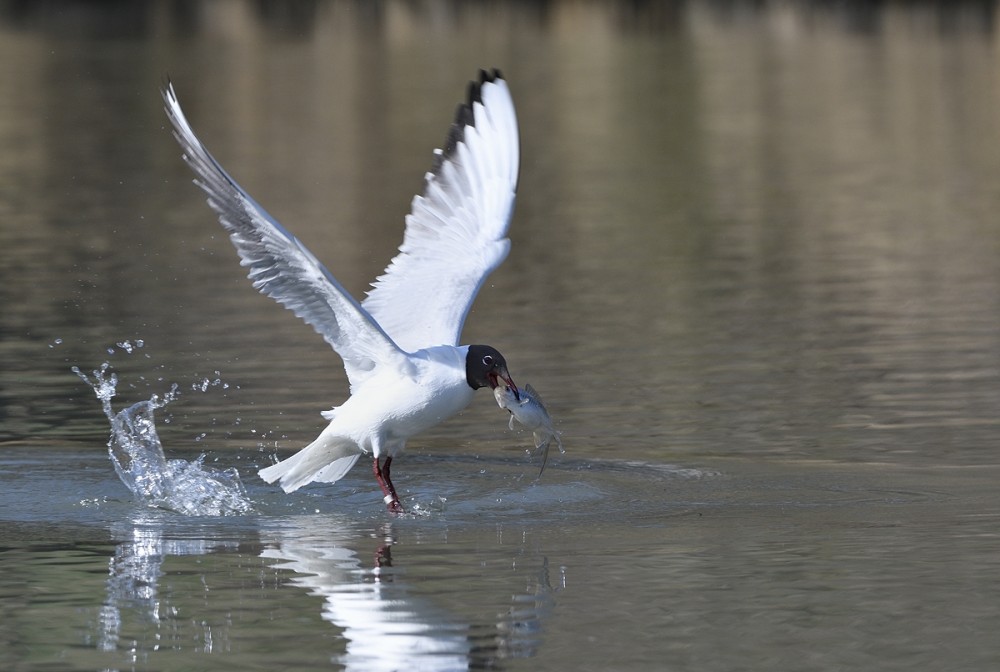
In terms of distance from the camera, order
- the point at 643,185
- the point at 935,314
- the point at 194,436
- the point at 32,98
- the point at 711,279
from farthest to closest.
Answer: the point at 32,98
the point at 643,185
the point at 711,279
the point at 935,314
the point at 194,436

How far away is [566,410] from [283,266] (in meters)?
3.37

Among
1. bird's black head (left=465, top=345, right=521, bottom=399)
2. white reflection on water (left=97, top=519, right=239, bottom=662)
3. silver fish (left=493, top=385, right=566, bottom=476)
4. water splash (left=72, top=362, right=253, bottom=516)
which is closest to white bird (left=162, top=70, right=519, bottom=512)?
bird's black head (left=465, top=345, right=521, bottom=399)

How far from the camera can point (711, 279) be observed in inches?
715

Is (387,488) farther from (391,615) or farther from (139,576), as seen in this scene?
(391,615)

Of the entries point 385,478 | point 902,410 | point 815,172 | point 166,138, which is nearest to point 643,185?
point 815,172

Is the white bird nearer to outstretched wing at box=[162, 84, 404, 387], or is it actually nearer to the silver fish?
outstretched wing at box=[162, 84, 404, 387]

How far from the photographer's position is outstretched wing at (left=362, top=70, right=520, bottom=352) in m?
10.8

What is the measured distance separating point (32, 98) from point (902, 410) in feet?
97.7

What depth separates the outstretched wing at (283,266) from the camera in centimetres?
915

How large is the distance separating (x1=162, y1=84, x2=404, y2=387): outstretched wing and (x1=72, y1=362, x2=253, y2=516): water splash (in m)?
0.90

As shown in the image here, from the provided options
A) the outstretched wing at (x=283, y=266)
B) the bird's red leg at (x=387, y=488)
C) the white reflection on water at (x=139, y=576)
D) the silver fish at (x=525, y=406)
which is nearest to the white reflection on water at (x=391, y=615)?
the white reflection on water at (x=139, y=576)

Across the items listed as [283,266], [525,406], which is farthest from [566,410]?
[283,266]

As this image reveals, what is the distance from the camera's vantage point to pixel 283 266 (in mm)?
9484

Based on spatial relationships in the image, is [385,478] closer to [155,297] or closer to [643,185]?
[155,297]
